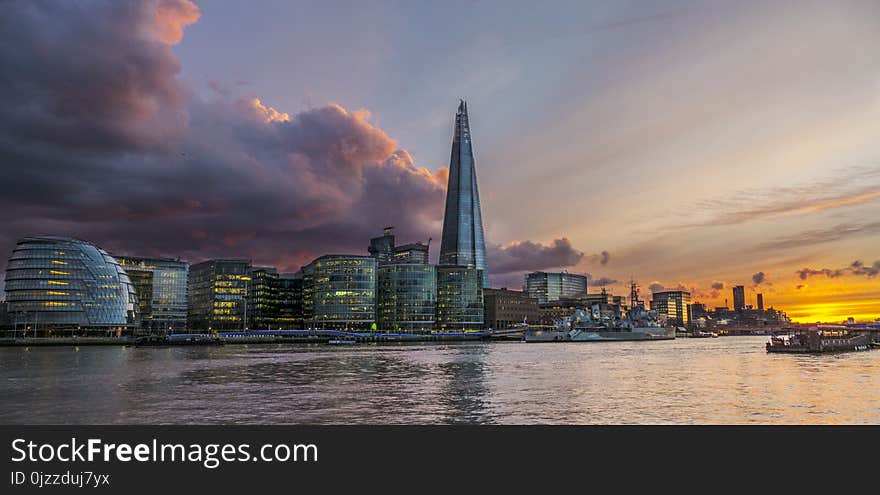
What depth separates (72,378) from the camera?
6234 centimetres

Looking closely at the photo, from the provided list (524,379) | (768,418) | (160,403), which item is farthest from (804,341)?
(160,403)
